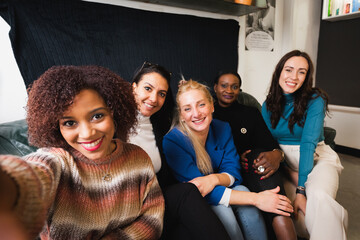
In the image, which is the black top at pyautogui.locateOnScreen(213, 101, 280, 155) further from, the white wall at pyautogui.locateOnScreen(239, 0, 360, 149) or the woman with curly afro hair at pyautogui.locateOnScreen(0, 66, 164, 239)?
the white wall at pyautogui.locateOnScreen(239, 0, 360, 149)

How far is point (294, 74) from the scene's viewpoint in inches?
60.9

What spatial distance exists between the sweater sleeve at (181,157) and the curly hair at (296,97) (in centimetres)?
83

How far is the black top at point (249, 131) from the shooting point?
1.51m

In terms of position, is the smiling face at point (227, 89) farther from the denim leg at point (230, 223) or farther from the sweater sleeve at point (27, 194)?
the sweater sleeve at point (27, 194)

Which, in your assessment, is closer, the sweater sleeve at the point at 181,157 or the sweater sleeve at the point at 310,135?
the sweater sleeve at the point at 181,157

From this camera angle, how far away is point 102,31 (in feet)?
5.49

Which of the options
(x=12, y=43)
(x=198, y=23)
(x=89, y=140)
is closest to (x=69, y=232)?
(x=89, y=140)

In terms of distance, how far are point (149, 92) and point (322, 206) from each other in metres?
1.08

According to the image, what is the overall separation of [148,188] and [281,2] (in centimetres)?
308

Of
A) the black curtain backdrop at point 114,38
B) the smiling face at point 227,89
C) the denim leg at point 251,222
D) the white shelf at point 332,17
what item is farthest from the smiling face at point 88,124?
the white shelf at point 332,17

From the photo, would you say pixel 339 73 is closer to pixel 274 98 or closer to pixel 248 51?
pixel 248 51

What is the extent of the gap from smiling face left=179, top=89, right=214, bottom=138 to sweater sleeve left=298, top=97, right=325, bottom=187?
2.29 ft

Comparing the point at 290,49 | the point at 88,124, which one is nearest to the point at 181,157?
the point at 88,124

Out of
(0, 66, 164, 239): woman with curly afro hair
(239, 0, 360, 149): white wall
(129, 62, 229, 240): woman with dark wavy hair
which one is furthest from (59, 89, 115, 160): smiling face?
(239, 0, 360, 149): white wall
